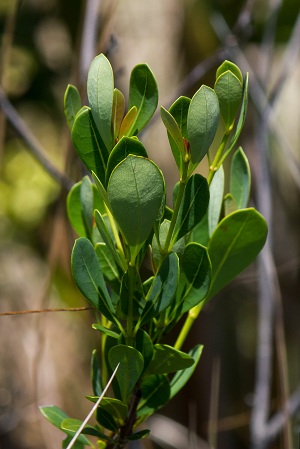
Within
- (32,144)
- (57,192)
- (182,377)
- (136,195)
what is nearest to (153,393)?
(182,377)

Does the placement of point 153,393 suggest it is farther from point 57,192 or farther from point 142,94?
point 57,192

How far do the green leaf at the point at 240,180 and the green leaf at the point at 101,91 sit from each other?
0.11 m

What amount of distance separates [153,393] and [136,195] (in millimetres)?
140

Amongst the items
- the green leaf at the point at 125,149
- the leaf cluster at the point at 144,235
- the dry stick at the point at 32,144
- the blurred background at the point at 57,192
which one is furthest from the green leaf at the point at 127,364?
the blurred background at the point at 57,192

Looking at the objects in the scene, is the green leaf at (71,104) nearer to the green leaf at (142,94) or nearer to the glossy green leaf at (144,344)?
the green leaf at (142,94)

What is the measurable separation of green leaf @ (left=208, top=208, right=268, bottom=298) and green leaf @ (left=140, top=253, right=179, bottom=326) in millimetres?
58

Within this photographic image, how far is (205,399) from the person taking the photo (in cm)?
205

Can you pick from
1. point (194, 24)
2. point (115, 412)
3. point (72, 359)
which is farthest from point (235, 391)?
point (115, 412)

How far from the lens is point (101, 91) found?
36 cm

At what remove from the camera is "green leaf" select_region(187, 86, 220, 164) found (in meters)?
0.34

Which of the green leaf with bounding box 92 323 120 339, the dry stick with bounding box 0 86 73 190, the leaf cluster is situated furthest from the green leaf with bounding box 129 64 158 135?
the dry stick with bounding box 0 86 73 190

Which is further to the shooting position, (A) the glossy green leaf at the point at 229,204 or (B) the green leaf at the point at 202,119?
(A) the glossy green leaf at the point at 229,204

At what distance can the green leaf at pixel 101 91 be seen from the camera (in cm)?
36

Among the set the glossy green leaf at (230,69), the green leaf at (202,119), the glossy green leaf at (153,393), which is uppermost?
the glossy green leaf at (230,69)
